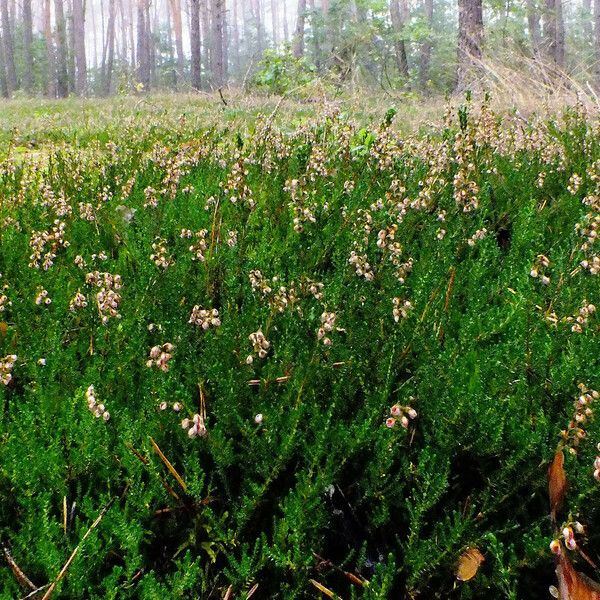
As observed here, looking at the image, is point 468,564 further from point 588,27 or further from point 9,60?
point 588,27

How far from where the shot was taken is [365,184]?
133 inches

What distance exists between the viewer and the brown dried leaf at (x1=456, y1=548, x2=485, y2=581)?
3.92 ft

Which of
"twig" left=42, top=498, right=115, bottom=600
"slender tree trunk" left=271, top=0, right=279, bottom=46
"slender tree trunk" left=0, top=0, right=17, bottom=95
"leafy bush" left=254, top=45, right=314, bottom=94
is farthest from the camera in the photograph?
"slender tree trunk" left=271, top=0, right=279, bottom=46

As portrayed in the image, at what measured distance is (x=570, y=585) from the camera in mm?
1083

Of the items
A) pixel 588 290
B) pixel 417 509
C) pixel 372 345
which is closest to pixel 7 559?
pixel 417 509

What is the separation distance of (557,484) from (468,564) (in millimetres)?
264

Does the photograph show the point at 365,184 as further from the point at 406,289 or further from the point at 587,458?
the point at 587,458

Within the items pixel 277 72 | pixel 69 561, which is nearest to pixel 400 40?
pixel 277 72

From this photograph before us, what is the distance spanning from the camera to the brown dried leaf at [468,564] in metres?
1.19

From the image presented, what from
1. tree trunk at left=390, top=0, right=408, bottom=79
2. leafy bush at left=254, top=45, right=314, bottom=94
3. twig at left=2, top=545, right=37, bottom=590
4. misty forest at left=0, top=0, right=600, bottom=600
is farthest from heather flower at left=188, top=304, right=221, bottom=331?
tree trunk at left=390, top=0, right=408, bottom=79

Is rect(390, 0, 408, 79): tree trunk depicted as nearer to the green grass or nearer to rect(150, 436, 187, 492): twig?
the green grass

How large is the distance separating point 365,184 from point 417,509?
2446 mm

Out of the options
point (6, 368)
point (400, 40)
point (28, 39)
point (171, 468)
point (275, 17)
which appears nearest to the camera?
point (171, 468)

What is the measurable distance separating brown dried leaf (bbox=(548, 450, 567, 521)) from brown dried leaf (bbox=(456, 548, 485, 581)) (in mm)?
188
